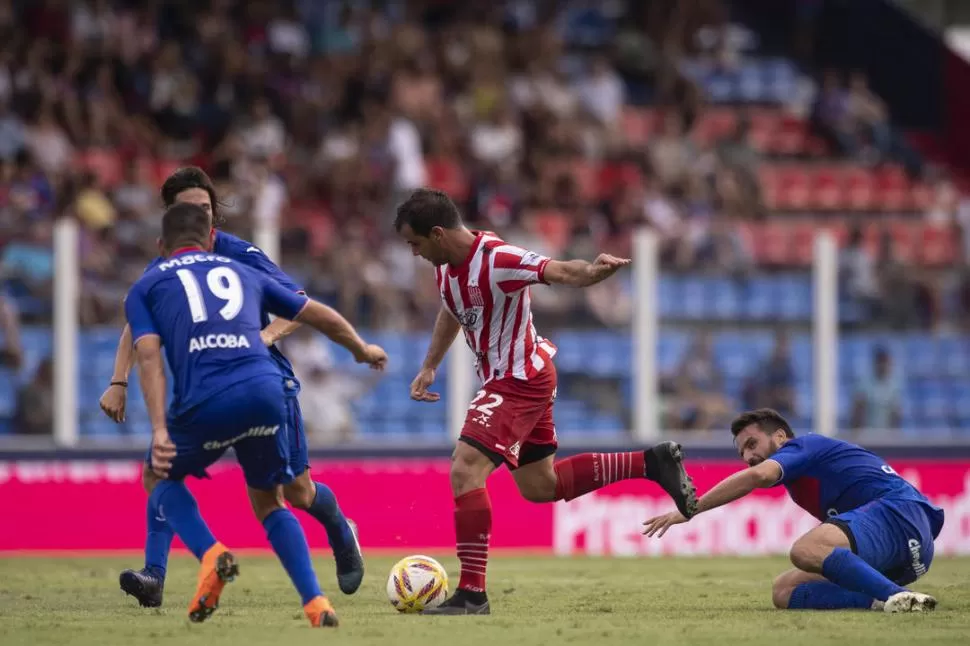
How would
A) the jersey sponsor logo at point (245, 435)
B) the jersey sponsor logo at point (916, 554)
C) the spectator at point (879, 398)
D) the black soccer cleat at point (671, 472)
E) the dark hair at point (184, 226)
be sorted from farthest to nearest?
the spectator at point (879, 398)
the black soccer cleat at point (671, 472)
the jersey sponsor logo at point (916, 554)
the dark hair at point (184, 226)
the jersey sponsor logo at point (245, 435)

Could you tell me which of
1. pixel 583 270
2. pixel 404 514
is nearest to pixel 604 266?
pixel 583 270

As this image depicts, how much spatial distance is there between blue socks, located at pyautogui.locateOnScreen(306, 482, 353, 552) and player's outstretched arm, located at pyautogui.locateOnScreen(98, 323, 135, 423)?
1131 mm

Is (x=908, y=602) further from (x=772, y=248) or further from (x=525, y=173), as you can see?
(x=525, y=173)

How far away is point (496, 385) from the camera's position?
8.61 m

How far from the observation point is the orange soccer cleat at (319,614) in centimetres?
712

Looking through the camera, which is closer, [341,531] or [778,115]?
[341,531]

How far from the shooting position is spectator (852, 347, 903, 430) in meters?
14.9

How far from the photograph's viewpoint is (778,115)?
2175cm

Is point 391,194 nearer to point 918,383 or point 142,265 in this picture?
point 142,265

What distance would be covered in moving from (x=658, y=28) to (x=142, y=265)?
10.7 m

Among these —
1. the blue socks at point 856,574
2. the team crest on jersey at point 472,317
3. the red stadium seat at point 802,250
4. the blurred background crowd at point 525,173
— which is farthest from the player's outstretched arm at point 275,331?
the red stadium seat at point 802,250

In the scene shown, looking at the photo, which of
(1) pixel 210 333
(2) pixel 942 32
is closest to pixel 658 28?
(2) pixel 942 32

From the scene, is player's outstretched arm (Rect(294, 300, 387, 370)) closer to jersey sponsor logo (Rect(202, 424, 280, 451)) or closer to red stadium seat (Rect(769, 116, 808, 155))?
jersey sponsor logo (Rect(202, 424, 280, 451))

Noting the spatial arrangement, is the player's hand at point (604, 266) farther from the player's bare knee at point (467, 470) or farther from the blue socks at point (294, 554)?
the blue socks at point (294, 554)
